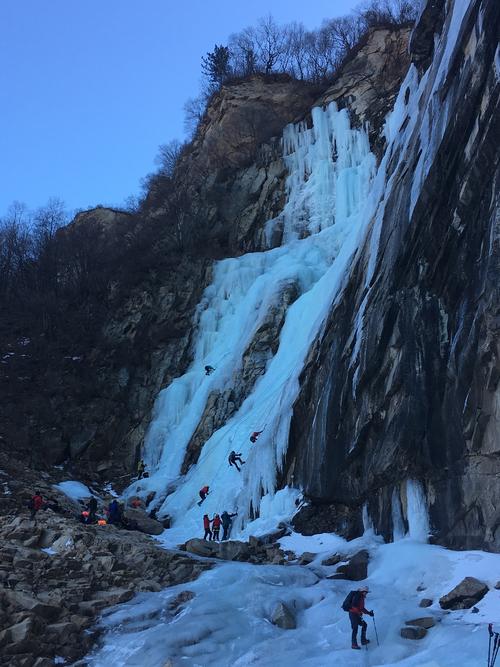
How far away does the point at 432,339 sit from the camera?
10.5 m

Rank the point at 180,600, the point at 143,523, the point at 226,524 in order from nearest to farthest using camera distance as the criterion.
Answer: the point at 180,600, the point at 226,524, the point at 143,523

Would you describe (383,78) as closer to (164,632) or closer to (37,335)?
(37,335)

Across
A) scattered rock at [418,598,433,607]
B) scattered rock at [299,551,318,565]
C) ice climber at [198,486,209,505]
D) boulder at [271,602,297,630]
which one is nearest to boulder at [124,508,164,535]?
ice climber at [198,486,209,505]

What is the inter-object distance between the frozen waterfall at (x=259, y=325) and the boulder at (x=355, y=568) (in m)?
3.56

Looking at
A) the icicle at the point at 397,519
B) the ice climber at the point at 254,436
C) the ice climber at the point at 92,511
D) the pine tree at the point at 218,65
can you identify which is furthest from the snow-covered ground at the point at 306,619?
the pine tree at the point at 218,65

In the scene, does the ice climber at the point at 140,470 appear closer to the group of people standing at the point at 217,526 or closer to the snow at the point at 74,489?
the snow at the point at 74,489

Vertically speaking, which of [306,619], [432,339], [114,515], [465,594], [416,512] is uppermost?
[432,339]

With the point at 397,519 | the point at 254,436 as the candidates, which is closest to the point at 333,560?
the point at 397,519

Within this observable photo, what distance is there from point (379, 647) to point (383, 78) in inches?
1122

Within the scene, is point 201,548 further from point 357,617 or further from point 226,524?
point 357,617

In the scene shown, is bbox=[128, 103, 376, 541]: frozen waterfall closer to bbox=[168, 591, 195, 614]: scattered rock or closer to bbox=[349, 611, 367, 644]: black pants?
bbox=[168, 591, 195, 614]: scattered rock

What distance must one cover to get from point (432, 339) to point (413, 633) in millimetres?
4747

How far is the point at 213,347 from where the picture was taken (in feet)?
83.9

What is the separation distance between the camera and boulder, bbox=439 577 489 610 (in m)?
7.76
